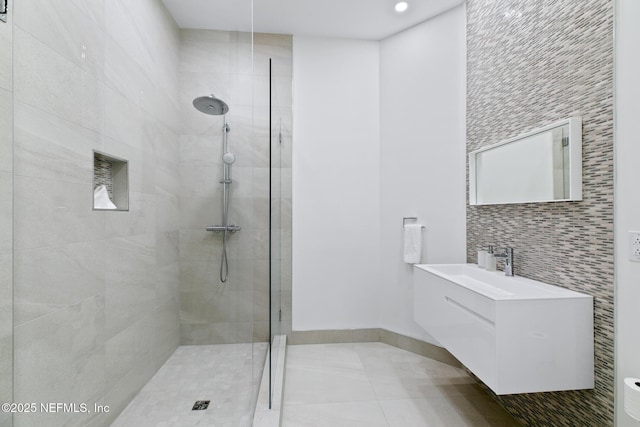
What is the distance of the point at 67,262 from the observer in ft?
2.75

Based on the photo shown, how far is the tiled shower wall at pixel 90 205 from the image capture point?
30.7 inches

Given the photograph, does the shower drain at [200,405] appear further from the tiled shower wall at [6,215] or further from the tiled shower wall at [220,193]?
the tiled shower wall at [6,215]

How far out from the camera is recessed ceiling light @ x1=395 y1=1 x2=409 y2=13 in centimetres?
224

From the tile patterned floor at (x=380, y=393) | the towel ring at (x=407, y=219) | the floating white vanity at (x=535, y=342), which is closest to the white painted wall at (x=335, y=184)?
the towel ring at (x=407, y=219)

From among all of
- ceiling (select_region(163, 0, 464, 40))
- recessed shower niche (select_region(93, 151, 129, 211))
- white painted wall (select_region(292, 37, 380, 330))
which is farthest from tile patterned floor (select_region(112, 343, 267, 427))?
ceiling (select_region(163, 0, 464, 40))

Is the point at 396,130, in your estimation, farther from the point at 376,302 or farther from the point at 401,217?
the point at 376,302

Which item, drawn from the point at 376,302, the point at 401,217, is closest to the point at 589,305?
the point at 401,217

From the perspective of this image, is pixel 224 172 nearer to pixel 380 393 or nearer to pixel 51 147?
pixel 51 147

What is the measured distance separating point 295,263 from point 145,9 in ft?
6.78

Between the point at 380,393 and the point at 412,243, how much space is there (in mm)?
1147

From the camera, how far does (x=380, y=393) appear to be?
6.24ft

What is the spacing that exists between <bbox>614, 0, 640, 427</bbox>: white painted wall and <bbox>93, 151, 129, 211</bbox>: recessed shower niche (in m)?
1.88

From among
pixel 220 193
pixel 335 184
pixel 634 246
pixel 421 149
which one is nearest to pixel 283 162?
pixel 335 184

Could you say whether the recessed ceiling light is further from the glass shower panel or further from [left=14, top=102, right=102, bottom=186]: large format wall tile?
[left=14, top=102, right=102, bottom=186]: large format wall tile
